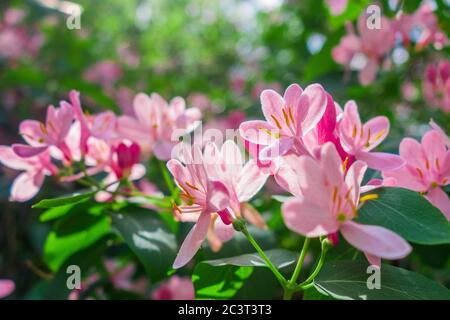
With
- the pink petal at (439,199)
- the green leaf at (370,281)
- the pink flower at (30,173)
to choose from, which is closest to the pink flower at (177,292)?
the pink flower at (30,173)

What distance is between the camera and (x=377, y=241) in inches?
24.3

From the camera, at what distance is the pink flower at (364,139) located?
0.79 metres

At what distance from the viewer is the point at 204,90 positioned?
2.96 metres

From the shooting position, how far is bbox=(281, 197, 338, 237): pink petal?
609mm

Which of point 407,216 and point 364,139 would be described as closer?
point 407,216

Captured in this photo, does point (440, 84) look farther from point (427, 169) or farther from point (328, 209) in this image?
point (328, 209)

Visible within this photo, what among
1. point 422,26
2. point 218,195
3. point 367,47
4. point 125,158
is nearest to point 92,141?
point 125,158

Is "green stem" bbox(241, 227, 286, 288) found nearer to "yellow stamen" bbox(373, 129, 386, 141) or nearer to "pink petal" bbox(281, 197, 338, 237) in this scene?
"pink petal" bbox(281, 197, 338, 237)

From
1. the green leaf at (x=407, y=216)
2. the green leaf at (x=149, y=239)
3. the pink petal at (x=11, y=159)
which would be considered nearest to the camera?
the green leaf at (x=407, y=216)

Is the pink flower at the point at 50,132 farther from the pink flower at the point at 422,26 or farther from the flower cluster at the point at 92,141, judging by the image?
the pink flower at the point at 422,26

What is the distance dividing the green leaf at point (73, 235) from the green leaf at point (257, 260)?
48 cm

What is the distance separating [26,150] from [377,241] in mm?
738

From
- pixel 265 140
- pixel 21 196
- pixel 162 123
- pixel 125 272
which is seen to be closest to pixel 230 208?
pixel 265 140

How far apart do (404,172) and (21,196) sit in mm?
821
